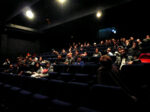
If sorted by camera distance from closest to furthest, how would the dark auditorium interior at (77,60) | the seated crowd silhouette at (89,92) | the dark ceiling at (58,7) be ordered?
the seated crowd silhouette at (89,92) → the dark auditorium interior at (77,60) → the dark ceiling at (58,7)

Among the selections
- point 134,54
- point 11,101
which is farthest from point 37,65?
point 134,54

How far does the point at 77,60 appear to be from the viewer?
269cm

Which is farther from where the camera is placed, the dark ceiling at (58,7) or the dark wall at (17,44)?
the dark wall at (17,44)

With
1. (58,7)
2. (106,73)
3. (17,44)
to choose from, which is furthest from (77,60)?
(17,44)

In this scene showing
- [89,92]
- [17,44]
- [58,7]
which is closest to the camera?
[89,92]

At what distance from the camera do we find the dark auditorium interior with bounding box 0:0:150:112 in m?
0.84

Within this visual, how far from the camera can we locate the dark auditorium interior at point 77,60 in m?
0.84

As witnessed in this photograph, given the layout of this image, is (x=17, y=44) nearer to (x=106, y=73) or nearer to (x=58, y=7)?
(x=58, y=7)

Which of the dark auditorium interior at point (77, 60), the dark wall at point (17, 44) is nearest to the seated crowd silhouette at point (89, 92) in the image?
the dark auditorium interior at point (77, 60)

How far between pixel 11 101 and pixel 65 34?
5.45m

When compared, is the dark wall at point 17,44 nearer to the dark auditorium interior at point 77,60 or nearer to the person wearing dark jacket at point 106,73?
the dark auditorium interior at point 77,60

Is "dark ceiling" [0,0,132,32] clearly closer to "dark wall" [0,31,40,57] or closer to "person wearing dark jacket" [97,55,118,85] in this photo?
"dark wall" [0,31,40,57]

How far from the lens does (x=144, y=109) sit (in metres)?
0.70

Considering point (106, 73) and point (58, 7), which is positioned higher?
point (58, 7)
